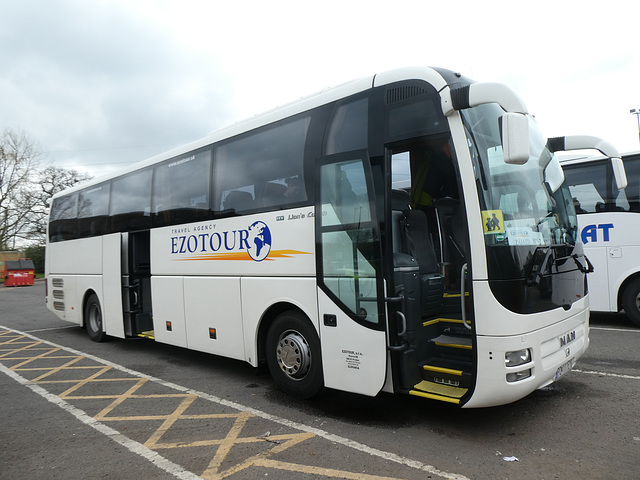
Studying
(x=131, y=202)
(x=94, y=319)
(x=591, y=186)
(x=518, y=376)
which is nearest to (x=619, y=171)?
(x=518, y=376)

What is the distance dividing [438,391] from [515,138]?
2.22 m

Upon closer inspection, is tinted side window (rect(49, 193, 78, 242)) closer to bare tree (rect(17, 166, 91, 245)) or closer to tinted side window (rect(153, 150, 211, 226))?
tinted side window (rect(153, 150, 211, 226))

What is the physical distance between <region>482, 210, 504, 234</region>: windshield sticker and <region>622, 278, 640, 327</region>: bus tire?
6.64m

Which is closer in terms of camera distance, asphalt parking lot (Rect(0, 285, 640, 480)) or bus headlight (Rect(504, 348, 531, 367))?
asphalt parking lot (Rect(0, 285, 640, 480))

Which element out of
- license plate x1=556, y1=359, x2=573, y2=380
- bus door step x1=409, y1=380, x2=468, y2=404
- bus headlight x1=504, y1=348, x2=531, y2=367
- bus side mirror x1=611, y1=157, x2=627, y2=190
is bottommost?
bus door step x1=409, y1=380, x2=468, y2=404

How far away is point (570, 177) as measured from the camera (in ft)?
31.2

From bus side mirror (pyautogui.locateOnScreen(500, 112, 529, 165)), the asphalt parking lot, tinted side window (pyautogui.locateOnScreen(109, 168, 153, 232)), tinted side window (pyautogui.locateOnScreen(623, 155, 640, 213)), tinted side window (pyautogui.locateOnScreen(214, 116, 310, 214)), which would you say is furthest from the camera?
tinted side window (pyautogui.locateOnScreen(623, 155, 640, 213))

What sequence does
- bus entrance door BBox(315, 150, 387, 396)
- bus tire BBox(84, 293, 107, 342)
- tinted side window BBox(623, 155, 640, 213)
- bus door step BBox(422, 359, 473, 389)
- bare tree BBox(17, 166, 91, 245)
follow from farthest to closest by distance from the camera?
bare tree BBox(17, 166, 91, 245)
bus tire BBox(84, 293, 107, 342)
tinted side window BBox(623, 155, 640, 213)
bus entrance door BBox(315, 150, 387, 396)
bus door step BBox(422, 359, 473, 389)

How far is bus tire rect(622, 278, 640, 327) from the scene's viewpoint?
28.3 feet

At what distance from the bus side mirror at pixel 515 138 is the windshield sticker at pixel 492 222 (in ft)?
1.64

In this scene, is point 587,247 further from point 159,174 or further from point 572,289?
point 159,174

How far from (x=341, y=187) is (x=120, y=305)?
585cm

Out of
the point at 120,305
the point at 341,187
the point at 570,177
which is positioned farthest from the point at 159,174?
the point at 570,177

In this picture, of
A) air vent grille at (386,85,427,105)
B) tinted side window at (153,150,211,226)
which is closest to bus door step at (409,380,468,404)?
air vent grille at (386,85,427,105)
